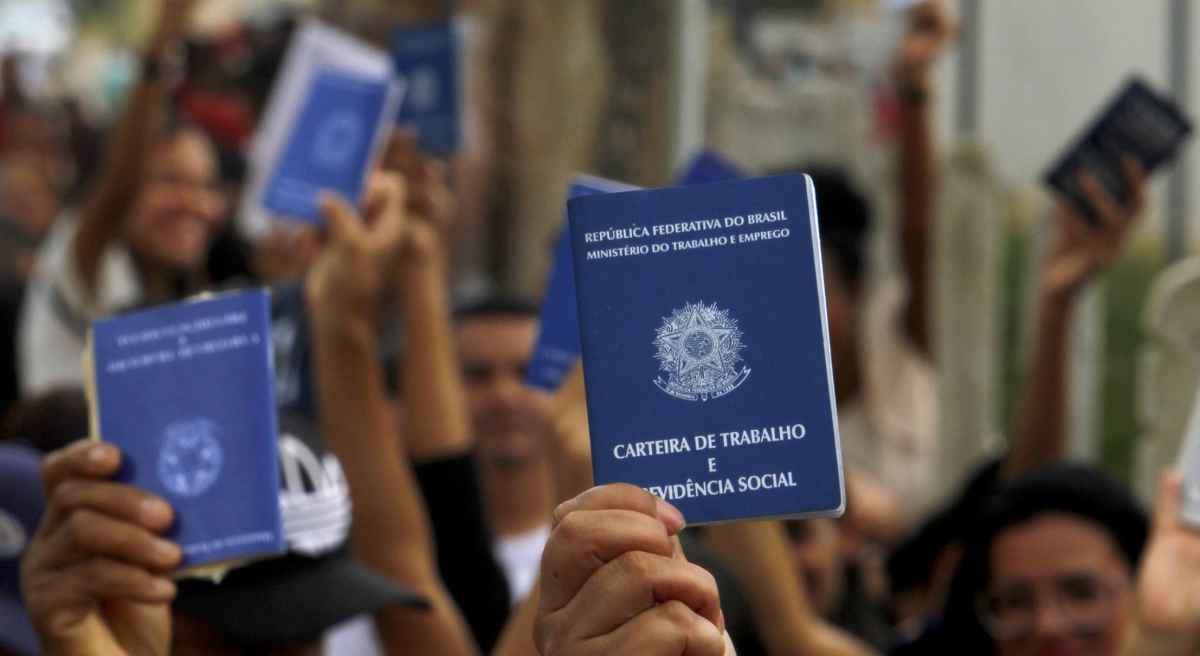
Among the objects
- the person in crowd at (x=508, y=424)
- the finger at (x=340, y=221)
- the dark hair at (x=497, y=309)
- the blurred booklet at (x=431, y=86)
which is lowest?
the person in crowd at (x=508, y=424)

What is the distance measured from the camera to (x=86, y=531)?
7.11 ft

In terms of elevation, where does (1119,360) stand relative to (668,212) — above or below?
below

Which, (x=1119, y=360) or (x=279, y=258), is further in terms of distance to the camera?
(x=279, y=258)

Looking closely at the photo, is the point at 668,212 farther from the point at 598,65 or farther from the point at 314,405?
the point at 598,65

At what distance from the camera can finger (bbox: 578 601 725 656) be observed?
166 centimetres

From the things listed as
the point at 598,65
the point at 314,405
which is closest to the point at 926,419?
the point at 598,65

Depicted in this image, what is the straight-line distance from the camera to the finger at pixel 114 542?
2.16 m

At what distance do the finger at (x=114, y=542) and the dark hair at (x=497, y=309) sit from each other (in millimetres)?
2418

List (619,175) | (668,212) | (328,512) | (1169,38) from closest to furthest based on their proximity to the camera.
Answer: (668,212) < (328,512) < (1169,38) < (619,175)

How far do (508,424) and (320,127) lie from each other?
82cm

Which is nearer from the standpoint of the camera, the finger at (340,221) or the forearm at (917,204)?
the finger at (340,221)

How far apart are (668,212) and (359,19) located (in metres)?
6.02

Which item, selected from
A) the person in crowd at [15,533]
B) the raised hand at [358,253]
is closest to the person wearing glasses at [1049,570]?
the raised hand at [358,253]

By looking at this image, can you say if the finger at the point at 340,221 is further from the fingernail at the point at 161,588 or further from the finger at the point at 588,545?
the finger at the point at 588,545
